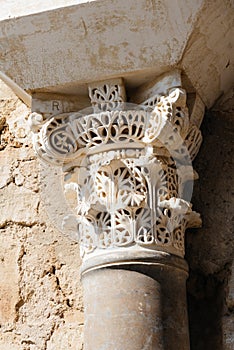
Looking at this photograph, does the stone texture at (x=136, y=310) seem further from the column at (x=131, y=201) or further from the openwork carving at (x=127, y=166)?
the openwork carving at (x=127, y=166)

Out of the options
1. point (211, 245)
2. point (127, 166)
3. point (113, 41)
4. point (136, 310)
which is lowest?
point (136, 310)

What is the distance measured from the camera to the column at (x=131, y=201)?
3.07 m

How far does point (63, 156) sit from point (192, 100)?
0.56 meters

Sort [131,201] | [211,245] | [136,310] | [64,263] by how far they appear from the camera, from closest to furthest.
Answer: [136,310]
[131,201]
[211,245]
[64,263]

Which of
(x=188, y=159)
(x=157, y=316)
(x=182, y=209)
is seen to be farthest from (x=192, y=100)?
(x=157, y=316)

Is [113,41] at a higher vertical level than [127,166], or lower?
higher

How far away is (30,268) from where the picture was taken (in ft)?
12.0

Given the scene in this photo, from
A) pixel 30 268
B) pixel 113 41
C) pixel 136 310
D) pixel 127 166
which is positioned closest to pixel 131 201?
pixel 127 166

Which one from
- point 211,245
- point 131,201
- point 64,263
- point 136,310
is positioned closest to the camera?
point 136,310

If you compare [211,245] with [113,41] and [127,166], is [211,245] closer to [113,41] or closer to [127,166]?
[127,166]

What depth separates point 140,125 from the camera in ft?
10.7

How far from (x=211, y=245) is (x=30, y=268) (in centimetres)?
79

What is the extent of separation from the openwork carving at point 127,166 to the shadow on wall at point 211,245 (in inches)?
6.1

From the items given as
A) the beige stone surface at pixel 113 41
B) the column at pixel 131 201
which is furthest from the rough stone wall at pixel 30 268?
the beige stone surface at pixel 113 41
